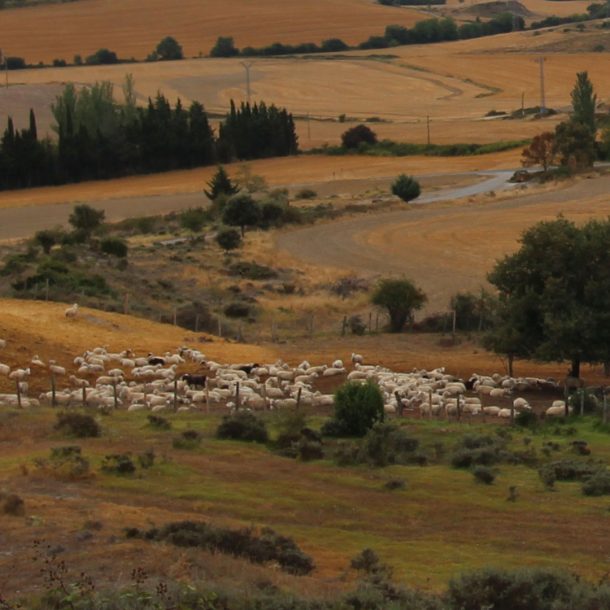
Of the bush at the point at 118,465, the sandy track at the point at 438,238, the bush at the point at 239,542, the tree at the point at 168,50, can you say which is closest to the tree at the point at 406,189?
the sandy track at the point at 438,238

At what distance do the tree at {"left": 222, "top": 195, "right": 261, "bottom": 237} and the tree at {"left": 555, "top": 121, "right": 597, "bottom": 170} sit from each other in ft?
89.1

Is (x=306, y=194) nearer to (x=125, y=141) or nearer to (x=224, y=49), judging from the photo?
(x=125, y=141)

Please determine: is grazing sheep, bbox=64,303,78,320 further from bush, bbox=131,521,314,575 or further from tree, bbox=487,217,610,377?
bush, bbox=131,521,314,575

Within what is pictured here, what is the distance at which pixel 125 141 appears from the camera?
9906 centimetres

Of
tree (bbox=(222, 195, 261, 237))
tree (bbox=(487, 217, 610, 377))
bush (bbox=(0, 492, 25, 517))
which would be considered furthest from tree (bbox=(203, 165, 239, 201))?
bush (bbox=(0, 492, 25, 517))

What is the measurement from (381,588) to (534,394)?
19518 millimetres

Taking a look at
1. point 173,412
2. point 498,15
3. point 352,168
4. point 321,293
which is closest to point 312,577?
point 173,412

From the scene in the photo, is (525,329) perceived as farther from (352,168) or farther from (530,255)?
(352,168)

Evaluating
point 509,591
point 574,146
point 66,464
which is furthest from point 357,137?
point 509,591

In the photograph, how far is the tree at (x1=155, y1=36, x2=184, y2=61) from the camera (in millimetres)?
162000

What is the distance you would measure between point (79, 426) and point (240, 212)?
145ft

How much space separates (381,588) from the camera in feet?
45.5

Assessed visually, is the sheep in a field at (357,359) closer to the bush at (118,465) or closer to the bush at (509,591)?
the bush at (118,465)

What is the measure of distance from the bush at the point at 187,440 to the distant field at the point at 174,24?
13504 cm
